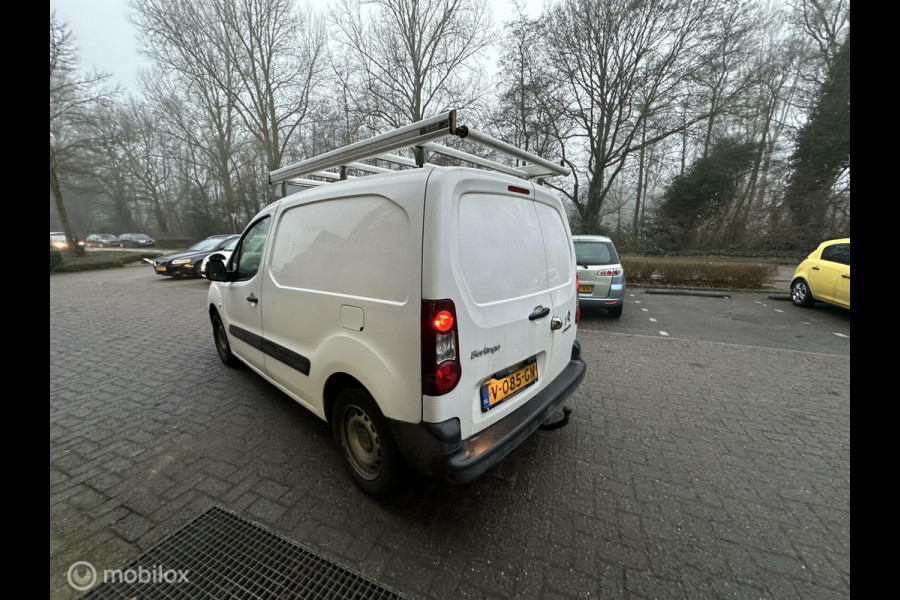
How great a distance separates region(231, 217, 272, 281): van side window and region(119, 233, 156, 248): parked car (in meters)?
39.7

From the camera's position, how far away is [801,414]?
3156 millimetres

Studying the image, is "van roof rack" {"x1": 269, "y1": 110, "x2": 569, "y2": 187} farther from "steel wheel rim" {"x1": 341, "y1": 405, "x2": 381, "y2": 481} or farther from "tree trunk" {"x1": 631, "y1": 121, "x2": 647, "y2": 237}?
"tree trunk" {"x1": 631, "y1": 121, "x2": 647, "y2": 237}

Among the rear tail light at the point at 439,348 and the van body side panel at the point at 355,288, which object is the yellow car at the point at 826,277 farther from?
the van body side panel at the point at 355,288

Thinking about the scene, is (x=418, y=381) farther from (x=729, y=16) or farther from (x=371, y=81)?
(x=729, y=16)

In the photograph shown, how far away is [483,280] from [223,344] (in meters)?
3.87

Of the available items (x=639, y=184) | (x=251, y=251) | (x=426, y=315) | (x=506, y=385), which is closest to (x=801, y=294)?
(x=506, y=385)

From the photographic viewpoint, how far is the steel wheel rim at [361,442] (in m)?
2.08

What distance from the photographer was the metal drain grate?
1532 millimetres

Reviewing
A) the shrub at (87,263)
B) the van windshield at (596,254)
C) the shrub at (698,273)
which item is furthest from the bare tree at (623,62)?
the shrub at (87,263)

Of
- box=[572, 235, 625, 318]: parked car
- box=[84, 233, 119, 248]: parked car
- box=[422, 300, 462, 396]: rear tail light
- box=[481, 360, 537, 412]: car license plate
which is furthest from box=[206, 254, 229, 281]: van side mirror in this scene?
box=[84, 233, 119, 248]: parked car

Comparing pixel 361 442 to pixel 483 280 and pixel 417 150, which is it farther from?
pixel 417 150

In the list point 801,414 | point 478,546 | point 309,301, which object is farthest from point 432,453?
point 801,414

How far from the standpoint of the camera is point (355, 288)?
1.93 metres
